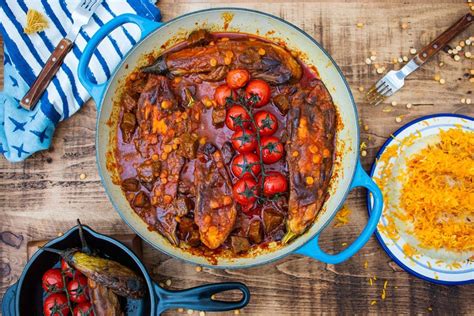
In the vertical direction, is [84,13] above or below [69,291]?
above

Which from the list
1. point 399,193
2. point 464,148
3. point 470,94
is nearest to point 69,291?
point 399,193

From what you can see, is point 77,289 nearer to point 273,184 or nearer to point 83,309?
point 83,309

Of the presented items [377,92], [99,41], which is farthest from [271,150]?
[99,41]

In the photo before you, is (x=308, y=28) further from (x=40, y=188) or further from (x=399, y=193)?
(x=40, y=188)

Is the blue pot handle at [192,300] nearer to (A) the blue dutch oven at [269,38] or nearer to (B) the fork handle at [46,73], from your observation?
(A) the blue dutch oven at [269,38]

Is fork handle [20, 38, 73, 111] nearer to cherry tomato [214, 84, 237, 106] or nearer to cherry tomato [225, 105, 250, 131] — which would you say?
cherry tomato [214, 84, 237, 106]
